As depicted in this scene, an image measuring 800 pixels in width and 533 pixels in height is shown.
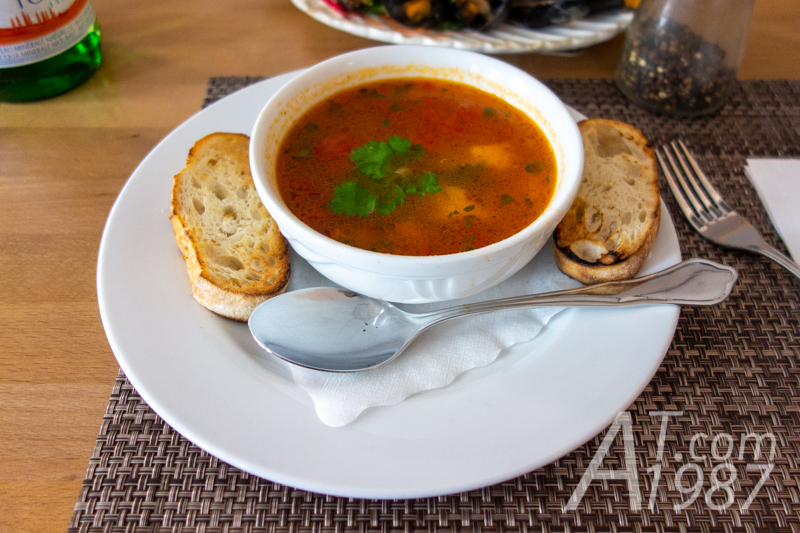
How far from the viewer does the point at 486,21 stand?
2.42 m

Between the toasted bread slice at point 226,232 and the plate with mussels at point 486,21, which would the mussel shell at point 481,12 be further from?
the toasted bread slice at point 226,232

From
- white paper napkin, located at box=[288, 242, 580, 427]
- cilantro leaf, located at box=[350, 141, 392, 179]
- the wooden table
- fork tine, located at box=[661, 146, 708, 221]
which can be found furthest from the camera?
fork tine, located at box=[661, 146, 708, 221]

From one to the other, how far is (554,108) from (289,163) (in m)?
0.81

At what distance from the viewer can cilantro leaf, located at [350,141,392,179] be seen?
161cm

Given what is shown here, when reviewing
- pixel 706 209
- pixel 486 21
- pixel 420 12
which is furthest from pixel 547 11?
pixel 706 209

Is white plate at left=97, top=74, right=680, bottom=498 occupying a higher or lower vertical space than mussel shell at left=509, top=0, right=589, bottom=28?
lower

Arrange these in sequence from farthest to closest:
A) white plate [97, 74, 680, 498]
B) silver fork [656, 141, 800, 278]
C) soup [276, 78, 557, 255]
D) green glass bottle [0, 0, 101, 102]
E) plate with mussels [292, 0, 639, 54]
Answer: plate with mussels [292, 0, 639, 54] < green glass bottle [0, 0, 101, 102] < silver fork [656, 141, 800, 278] < soup [276, 78, 557, 255] < white plate [97, 74, 680, 498]

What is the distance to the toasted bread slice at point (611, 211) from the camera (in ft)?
5.07

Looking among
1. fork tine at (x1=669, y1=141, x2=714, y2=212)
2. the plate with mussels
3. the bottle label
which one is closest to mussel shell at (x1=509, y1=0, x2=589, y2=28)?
the plate with mussels

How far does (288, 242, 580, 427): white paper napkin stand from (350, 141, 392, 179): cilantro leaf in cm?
33

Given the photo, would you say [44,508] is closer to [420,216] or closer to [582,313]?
[420,216]

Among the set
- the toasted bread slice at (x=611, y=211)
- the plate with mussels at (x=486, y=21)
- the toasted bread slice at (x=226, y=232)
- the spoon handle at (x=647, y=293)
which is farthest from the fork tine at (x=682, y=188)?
the toasted bread slice at (x=226, y=232)

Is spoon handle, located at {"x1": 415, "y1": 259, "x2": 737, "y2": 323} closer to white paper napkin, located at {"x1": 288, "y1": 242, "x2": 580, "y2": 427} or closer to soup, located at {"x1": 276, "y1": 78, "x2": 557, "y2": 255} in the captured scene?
white paper napkin, located at {"x1": 288, "y1": 242, "x2": 580, "y2": 427}

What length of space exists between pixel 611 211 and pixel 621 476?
2.55ft
